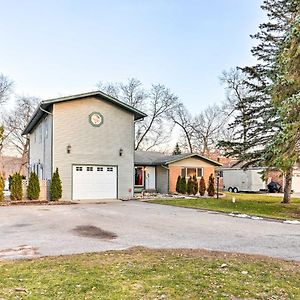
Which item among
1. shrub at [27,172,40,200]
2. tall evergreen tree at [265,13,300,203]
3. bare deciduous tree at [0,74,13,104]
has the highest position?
bare deciduous tree at [0,74,13,104]

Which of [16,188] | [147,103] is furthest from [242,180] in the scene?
[16,188]

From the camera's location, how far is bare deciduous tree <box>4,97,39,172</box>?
41.6 meters

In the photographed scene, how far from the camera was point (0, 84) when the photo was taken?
134 feet

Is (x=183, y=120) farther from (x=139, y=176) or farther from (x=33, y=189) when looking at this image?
(x=33, y=189)

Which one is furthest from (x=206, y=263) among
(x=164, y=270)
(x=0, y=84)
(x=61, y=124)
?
(x=0, y=84)

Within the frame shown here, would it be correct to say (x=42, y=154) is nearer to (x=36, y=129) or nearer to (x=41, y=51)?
(x=36, y=129)

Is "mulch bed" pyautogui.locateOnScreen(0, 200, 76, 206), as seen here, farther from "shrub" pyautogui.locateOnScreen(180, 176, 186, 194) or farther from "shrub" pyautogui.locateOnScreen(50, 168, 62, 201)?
"shrub" pyautogui.locateOnScreen(180, 176, 186, 194)

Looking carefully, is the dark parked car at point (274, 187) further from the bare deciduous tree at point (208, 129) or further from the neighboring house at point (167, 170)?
the bare deciduous tree at point (208, 129)

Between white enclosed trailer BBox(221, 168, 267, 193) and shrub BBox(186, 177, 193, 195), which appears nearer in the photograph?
shrub BBox(186, 177, 193, 195)

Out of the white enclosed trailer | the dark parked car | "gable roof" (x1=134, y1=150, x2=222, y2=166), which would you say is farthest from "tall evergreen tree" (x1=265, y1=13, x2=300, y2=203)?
the dark parked car

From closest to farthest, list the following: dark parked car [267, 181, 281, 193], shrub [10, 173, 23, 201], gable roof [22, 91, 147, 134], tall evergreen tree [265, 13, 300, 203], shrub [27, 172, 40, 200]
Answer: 1. tall evergreen tree [265, 13, 300, 203]
2. shrub [10, 173, 23, 201]
3. shrub [27, 172, 40, 200]
4. gable roof [22, 91, 147, 134]
5. dark parked car [267, 181, 281, 193]

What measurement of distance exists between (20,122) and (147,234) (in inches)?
1452

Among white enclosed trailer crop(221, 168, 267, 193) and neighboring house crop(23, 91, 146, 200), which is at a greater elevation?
neighboring house crop(23, 91, 146, 200)

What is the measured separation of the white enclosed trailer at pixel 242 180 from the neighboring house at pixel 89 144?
14.8 meters
